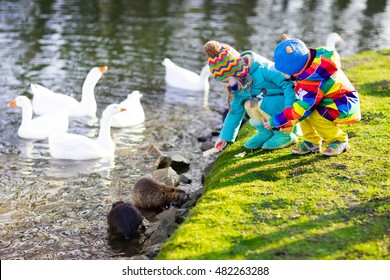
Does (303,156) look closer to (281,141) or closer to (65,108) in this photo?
(281,141)

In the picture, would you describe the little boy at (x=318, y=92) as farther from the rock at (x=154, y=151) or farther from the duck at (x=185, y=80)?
the duck at (x=185, y=80)

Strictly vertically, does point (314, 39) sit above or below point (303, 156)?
below

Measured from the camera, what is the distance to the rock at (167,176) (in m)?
Result: 8.73

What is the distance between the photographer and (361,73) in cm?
1284

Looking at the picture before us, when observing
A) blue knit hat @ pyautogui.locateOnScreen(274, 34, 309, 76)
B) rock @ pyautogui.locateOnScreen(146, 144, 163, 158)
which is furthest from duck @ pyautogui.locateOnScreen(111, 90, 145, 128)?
blue knit hat @ pyautogui.locateOnScreen(274, 34, 309, 76)

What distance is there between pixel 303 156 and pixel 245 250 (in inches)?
97.2

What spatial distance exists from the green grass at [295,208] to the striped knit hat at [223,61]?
3.81ft

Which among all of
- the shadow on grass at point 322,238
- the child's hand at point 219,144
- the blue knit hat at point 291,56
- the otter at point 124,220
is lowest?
the otter at point 124,220

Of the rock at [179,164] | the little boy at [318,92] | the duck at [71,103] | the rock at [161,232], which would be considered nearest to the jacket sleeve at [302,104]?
the little boy at [318,92]

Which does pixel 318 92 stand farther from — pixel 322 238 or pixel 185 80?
pixel 185 80

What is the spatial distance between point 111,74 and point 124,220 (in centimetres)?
835

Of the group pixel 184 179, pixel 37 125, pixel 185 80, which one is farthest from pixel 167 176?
pixel 185 80

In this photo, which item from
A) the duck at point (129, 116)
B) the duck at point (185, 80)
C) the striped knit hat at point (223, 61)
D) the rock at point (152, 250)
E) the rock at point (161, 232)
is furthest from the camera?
the duck at point (185, 80)
